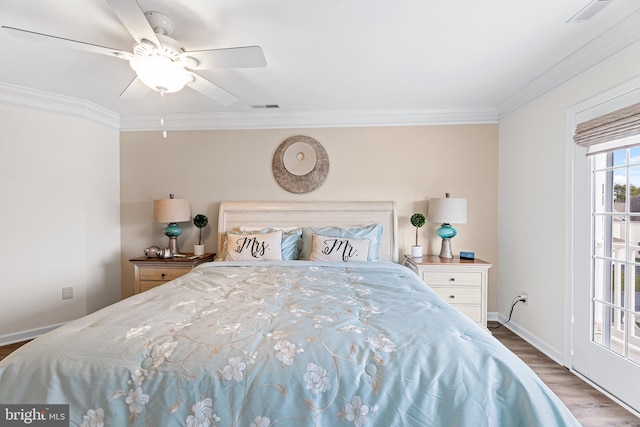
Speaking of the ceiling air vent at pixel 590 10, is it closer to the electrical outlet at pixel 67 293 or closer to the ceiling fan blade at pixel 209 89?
the ceiling fan blade at pixel 209 89

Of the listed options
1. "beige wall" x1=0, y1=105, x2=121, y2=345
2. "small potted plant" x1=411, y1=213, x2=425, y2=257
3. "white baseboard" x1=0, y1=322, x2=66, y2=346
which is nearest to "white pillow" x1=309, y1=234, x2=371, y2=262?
"small potted plant" x1=411, y1=213, x2=425, y2=257

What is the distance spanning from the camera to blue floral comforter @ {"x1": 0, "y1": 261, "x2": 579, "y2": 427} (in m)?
0.91

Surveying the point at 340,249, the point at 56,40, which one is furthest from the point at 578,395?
the point at 56,40

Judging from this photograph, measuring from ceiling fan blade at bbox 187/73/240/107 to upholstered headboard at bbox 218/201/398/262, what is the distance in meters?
1.29

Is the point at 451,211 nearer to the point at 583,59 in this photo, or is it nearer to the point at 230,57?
the point at 583,59

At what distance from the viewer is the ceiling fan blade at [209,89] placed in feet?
6.41

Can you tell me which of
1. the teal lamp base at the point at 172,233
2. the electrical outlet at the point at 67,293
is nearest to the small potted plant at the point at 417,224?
the teal lamp base at the point at 172,233

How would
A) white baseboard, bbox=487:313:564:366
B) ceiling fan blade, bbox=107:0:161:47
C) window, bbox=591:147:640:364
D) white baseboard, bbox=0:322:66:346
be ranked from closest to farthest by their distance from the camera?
ceiling fan blade, bbox=107:0:161:47
window, bbox=591:147:640:364
white baseboard, bbox=487:313:564:366
white baseboard, bbox=0:322:66:346

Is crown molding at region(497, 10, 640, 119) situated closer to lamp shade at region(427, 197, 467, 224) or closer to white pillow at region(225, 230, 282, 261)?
lamp shade at region(427, 197, 467, 224)

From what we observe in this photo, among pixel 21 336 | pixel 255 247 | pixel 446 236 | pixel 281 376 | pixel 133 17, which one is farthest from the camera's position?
pixel 446 236

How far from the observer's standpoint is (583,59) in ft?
6.63

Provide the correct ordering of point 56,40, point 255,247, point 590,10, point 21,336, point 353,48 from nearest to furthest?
point 56,40 < point 590,10 < point 353,48 < point 255,247 < point 21,336

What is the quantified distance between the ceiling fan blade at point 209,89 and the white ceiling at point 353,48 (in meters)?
0.24

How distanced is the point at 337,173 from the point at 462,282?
1.75 m
